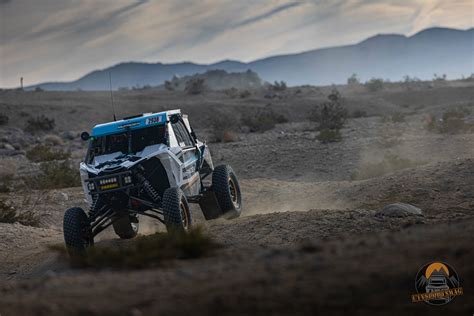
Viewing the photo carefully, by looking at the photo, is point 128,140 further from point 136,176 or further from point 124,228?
point 124,228

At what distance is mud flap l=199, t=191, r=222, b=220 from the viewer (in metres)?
13.8

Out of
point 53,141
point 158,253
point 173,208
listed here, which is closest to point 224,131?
point 53,141

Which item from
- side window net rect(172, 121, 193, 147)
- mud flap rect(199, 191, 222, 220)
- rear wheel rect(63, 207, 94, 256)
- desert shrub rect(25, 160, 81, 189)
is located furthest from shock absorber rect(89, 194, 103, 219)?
desert shrub rect(25, 160, 81, 189)

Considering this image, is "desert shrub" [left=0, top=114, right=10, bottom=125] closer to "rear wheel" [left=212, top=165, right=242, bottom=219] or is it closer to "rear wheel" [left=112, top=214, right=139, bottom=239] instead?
"rear wheel" [left=112, top=214, right=139, bottom=239]

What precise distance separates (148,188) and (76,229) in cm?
131

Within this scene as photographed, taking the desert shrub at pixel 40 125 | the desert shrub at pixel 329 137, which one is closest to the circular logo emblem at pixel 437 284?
the desert shrub at pixel 329 137

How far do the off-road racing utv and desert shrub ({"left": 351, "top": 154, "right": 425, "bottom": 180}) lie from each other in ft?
27.1

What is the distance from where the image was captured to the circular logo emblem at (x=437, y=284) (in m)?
5.78

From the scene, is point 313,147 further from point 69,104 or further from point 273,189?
point 69,104

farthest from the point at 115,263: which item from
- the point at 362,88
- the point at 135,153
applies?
the point at 362,88

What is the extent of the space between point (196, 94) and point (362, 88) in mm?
16137

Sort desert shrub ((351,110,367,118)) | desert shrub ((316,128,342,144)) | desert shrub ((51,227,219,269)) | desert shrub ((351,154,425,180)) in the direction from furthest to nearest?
desert shrub ((351,110,367,118)), desert shrub ((316,128,342,144)), desert shrub ((351,154,425,180)), desert shrub ((51,227,219,269))

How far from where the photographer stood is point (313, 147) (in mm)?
25906

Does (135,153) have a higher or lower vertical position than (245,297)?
higher
